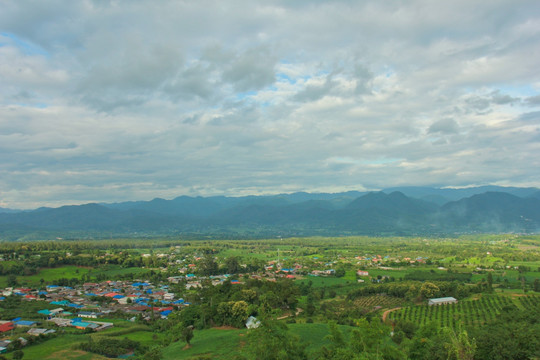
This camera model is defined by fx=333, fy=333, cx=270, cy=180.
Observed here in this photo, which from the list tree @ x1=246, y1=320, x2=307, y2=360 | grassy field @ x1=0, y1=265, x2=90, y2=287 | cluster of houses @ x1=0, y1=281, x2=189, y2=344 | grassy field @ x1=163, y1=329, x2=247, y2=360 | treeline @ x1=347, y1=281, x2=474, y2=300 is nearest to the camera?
tree @ x1=246, y1=320, x2=307, y2=360

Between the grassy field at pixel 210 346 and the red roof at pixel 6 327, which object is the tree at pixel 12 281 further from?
the grassy field at pixel 210 346

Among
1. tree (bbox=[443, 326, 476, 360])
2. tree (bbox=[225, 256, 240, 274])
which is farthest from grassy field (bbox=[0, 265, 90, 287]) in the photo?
tree (bbox=[443, 326, 476, 360])

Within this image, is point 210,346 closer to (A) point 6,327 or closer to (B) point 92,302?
(A) point 6,327

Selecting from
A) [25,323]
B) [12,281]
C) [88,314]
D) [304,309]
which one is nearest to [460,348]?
[304,309]

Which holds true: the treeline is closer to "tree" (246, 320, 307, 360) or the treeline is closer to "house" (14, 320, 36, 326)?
"tree" (246, 320, 307, 360)

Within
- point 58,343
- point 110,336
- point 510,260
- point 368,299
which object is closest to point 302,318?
point 368,299

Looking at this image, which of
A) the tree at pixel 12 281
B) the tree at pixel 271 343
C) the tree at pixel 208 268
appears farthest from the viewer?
the tree at pixel 208 268

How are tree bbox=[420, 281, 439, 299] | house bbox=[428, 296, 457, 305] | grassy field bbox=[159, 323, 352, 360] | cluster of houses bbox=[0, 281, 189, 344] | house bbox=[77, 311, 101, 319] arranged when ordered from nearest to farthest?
1. grassy field bbox=[159, 323, 352, 360]
2. cluster of houses bbox=[0, 281, 189, 344]
3. house bbox=[77, 311, 101, 319]
4. house bbox=[428, 296, 457, 305]
5. tree bbox=[420, 281, 439, 299]

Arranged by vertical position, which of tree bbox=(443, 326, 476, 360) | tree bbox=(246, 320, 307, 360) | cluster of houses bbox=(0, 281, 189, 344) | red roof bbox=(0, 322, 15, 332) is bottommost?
cluster of houses bbox=(0, 281, 189, 344)

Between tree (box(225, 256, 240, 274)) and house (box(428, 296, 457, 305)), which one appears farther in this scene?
tree (box(225, 256, 240, 274))

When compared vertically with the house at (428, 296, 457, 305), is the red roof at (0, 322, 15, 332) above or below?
above

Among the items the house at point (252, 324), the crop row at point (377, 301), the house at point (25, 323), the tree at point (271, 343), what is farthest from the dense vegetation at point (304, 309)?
the house at point (25, 323)

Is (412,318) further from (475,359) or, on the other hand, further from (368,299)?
(475,359)
